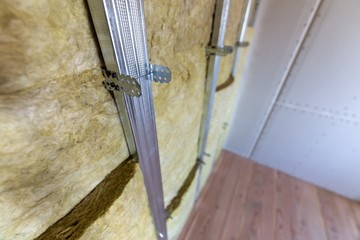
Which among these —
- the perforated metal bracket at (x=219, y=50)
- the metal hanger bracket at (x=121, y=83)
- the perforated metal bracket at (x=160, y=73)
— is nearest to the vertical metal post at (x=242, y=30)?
the perforated metal bracket at (x=219, y=50)

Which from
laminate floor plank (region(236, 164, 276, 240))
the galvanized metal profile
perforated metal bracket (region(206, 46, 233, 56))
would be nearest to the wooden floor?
laminate floor plank (region(236, 164, 276, 240))

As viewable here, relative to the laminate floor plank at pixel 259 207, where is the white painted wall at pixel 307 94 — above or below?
above

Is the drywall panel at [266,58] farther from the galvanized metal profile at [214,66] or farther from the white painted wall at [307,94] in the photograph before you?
the galvanized metal profile at [214,66]

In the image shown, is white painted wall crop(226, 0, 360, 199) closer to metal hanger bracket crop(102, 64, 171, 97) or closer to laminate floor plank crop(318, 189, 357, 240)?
laminate floor plank crop(318, 189, 357, 240)

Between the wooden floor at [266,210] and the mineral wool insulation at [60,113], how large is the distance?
1.21 m

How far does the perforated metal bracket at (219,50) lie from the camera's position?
0.86 metres

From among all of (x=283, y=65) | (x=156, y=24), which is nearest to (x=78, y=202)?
(x=156, y=24)

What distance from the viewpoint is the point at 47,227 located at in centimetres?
44

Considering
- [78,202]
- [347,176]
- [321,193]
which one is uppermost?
[78,202]

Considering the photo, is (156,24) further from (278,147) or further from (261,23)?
(278,147)

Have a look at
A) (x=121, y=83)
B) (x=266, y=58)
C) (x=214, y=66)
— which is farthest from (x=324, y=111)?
(x=121, y=83)

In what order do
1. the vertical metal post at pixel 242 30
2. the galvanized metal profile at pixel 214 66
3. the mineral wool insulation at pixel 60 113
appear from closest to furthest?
the mineral wool insulation at pixel 60 113, the galvanized metal profile at pixel 214 66, the vertical metal post at pixel 242 30

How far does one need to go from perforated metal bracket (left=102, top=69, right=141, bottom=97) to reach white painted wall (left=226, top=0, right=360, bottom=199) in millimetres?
1628

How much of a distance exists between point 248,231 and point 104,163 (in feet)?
5.37
